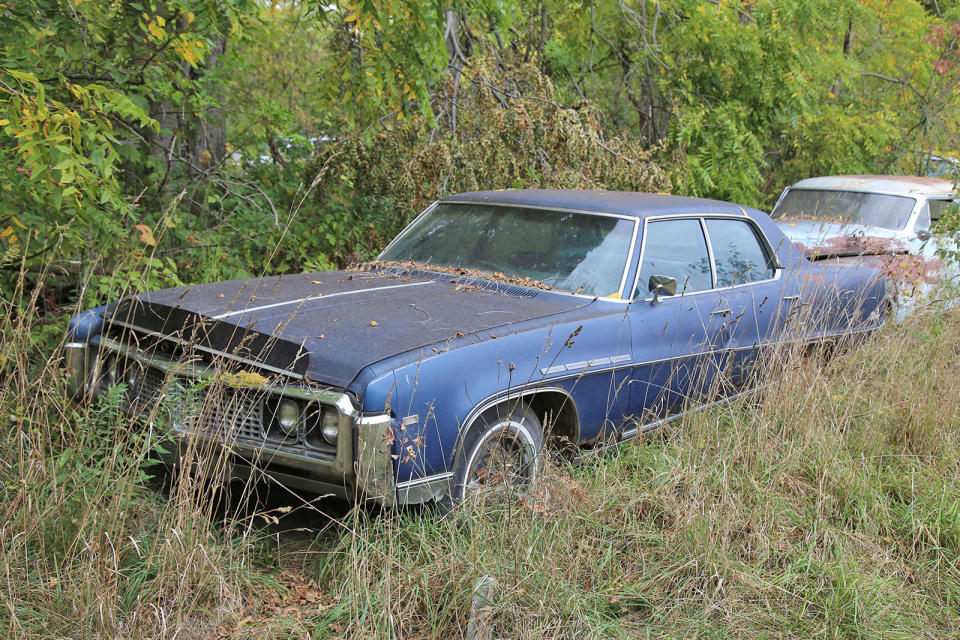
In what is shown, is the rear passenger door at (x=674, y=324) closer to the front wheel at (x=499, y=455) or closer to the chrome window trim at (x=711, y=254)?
the chrome window trim at (x=711, y=254)

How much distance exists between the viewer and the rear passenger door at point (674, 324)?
4.14 meters

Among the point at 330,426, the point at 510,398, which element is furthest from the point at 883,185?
the point at 330,426

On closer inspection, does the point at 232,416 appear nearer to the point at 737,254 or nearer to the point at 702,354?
the point at 702,354

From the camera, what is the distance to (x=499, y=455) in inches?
134

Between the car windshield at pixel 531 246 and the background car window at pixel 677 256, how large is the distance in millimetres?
137

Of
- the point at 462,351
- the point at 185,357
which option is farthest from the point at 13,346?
the point at 462,351

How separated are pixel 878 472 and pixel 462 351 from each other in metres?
2.24

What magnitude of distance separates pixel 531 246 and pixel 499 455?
148 centimetres

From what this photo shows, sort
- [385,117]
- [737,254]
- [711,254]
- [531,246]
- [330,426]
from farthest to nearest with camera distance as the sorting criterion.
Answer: [385,117] → [737,254] → [711,254] → [531,246] → [330,426]

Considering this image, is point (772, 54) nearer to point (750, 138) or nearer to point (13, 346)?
point (750, 138)

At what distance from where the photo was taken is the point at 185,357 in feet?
9.77

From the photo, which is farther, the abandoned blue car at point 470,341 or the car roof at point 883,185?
the car roof at point 883,185

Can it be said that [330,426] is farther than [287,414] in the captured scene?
No

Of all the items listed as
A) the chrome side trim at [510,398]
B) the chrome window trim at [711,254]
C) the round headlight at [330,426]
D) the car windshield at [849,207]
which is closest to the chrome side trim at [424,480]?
the chrome side trim at [510,398]
